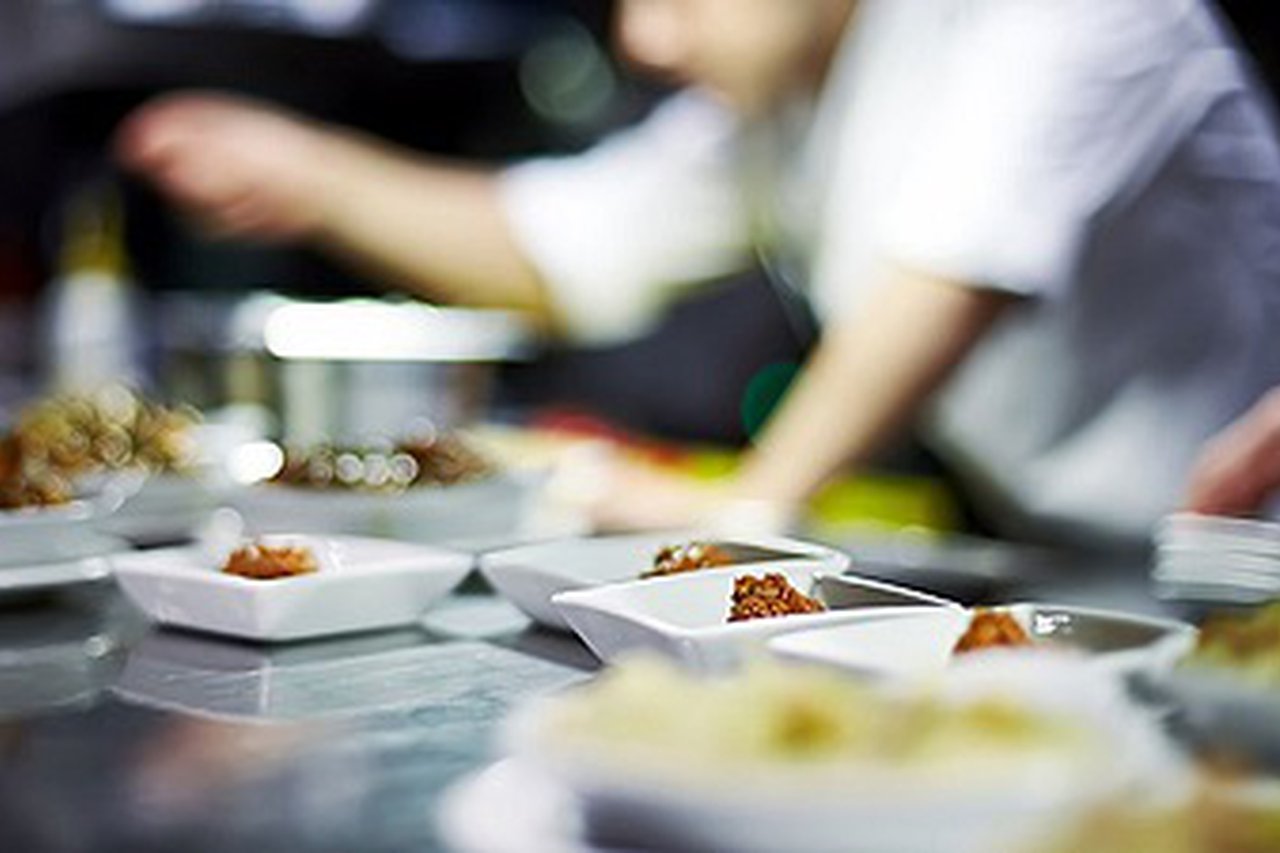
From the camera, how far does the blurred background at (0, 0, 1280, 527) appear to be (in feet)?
12.8

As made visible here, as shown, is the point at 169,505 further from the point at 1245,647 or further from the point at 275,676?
the point at 1245,647

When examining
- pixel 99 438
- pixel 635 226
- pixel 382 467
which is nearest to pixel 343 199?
pixel 635 226

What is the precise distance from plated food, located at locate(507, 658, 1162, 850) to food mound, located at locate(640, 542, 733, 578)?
1.63 ft

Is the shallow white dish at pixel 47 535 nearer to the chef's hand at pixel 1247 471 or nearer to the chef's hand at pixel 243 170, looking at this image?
the chef's hand at pixel 1247 471

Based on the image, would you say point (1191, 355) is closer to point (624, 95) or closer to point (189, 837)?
point (189, 837)

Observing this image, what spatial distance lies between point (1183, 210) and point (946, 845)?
167cm

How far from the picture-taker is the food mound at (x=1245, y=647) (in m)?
0.99

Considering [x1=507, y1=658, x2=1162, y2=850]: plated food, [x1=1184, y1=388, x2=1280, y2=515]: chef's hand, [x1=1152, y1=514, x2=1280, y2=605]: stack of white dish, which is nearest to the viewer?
[x1=507, y1=658, x2=1162, y2=850]: plated food

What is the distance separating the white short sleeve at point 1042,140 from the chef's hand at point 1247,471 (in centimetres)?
36

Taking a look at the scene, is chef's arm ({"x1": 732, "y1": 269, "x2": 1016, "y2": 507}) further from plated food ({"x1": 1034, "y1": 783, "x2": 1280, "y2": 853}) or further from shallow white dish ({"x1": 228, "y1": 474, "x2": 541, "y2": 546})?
plated food ({"x1": 1034, "y1": 783, "x2": 1280, "y2": 853})

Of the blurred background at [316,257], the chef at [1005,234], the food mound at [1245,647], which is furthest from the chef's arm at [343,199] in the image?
the food mound at [1245,647]

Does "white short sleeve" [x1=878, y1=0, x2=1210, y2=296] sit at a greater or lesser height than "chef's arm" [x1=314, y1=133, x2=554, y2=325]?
greater

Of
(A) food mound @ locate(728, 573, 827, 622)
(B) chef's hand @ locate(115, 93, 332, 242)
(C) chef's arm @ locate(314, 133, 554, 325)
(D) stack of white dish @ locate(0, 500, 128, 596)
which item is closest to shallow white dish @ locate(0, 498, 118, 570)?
(D) stack of white dish @ locate(0, 500, 128, 596)

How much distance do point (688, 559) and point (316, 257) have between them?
4046 mm
